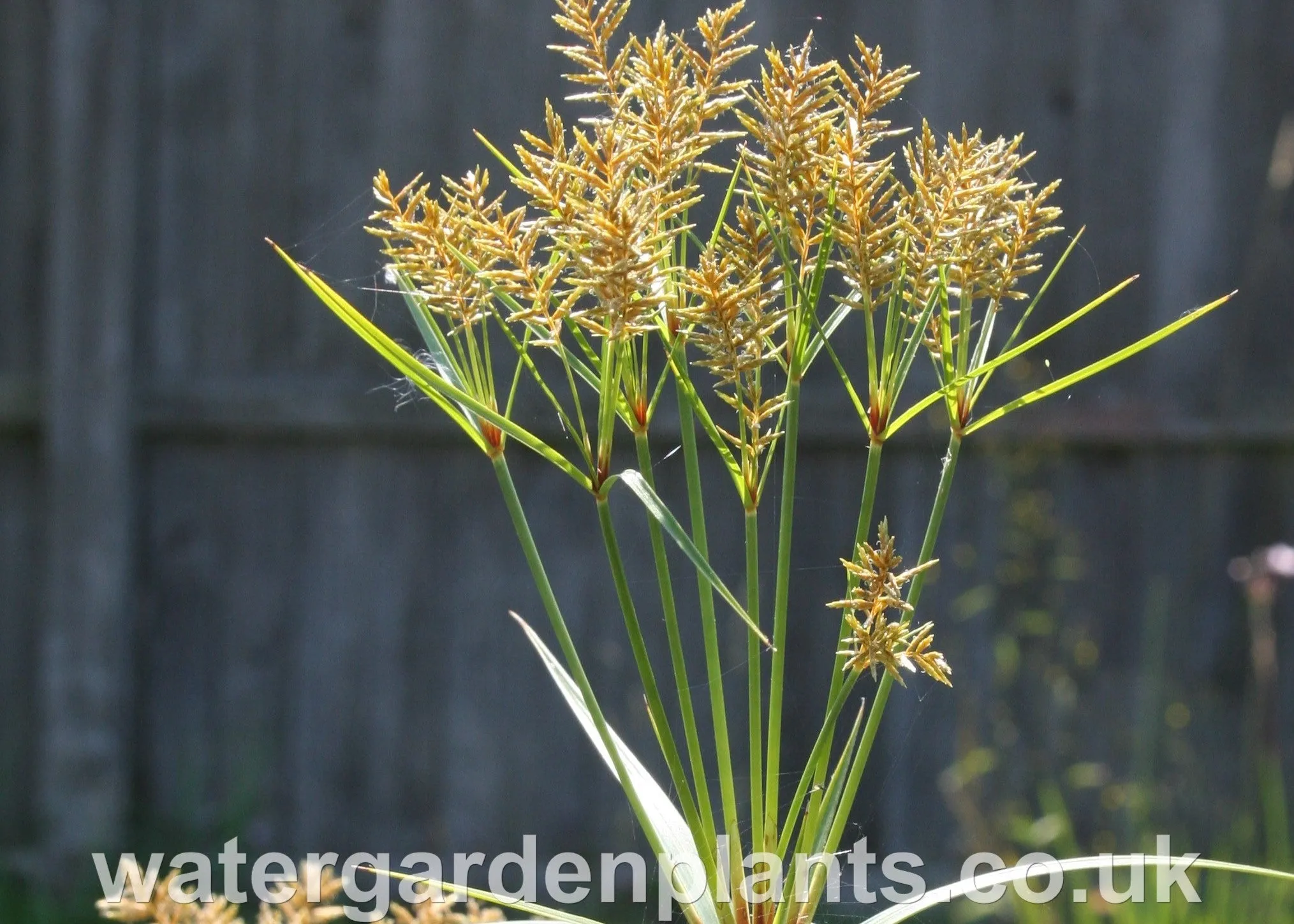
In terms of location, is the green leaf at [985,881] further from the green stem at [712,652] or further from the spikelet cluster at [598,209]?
the spikelet cluster at [598,209]

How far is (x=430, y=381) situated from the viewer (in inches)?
16.2

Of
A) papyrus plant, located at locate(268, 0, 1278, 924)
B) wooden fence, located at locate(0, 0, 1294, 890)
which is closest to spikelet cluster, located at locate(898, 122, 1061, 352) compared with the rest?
papyrus plant, located at locate(268, 0, 1278, 924)

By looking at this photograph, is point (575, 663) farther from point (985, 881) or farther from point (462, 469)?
point (462, 469)

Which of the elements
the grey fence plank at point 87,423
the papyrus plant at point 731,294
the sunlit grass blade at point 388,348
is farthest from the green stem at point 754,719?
the grey fence plank at point 87,423

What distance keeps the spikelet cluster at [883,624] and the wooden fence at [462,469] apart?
182 cm

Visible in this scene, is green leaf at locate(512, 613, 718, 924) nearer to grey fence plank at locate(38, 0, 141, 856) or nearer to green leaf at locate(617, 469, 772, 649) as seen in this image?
green leaf at locate(617, 469, 772, 649)

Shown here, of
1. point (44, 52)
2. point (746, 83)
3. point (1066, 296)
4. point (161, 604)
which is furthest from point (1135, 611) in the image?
point (44, 52)

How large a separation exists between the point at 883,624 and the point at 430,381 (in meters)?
0.18

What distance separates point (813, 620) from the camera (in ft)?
7.50

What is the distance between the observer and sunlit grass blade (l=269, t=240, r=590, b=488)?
41 cm

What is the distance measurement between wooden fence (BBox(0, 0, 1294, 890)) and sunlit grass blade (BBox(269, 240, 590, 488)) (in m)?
1.79

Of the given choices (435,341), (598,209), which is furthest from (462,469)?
(598,209)

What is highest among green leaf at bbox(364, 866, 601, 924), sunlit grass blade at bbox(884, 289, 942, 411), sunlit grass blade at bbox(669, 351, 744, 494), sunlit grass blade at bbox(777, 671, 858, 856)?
sunlit grass blade at bbox(884, 289, 942, 411)

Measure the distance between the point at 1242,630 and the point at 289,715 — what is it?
1.84 m
